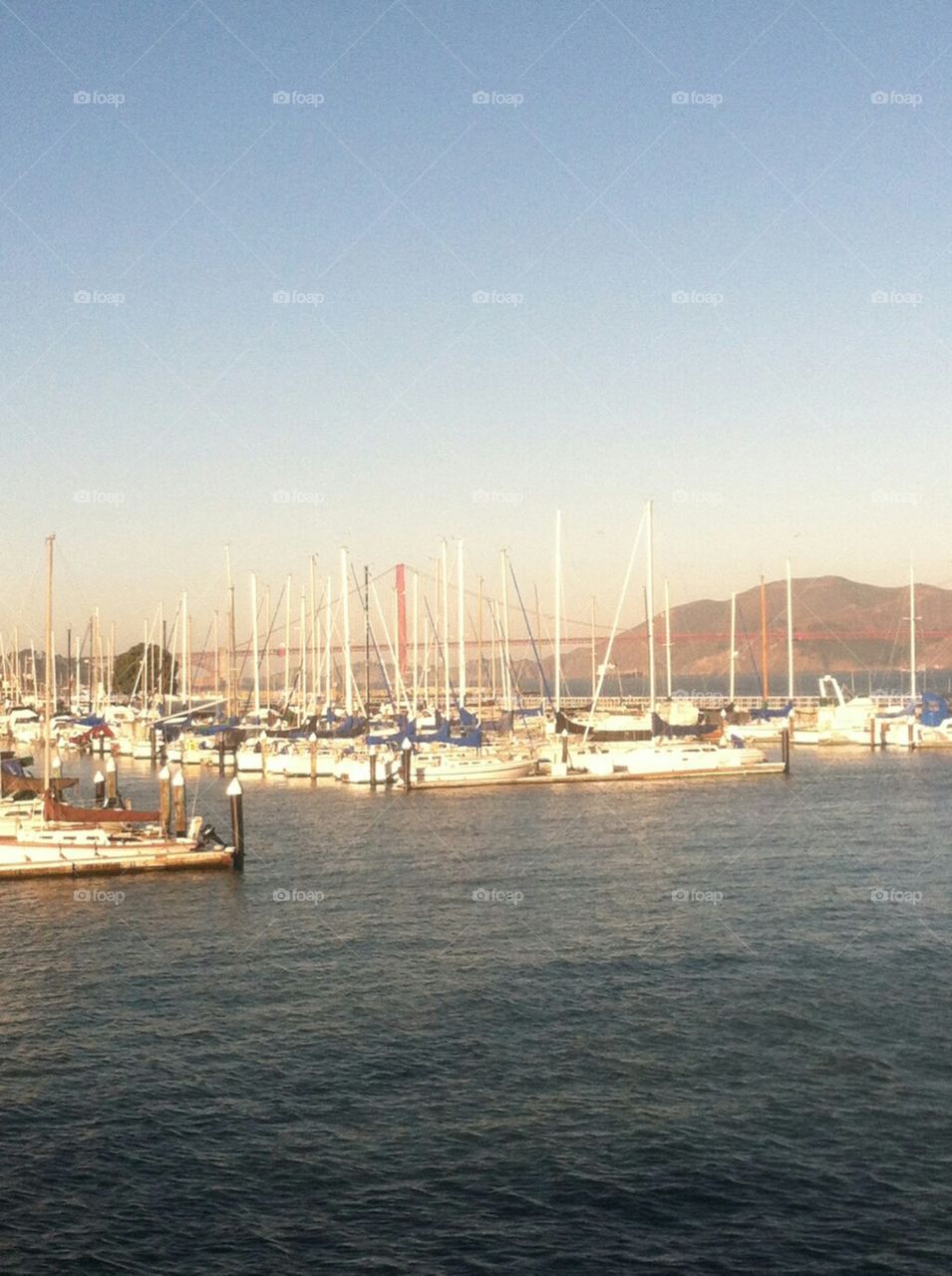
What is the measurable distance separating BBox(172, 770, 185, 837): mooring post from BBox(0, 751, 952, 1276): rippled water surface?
14.4ft

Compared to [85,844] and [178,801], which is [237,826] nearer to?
[85,844]

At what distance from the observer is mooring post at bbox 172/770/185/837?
148 ft

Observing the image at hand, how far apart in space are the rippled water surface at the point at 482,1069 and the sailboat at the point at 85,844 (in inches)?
32.0

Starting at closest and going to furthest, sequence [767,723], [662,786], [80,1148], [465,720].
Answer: [80,1148] < [662,786] < [465,720] < [767,723]

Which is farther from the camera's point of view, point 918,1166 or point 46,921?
point 46,921

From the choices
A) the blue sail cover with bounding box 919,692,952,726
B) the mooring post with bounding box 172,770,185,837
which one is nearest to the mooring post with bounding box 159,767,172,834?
the mooring post with bounding box 172,770,185,837

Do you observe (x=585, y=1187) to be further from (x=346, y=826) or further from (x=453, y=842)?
(x=346, y=826)

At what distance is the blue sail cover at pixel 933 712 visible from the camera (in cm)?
9431

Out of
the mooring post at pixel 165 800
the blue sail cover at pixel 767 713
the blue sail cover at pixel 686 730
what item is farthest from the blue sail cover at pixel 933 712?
the mooring post at pixel 165 800

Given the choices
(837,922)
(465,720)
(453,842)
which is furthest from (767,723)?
(837,922)

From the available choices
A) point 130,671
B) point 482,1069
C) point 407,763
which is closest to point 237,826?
point 482,1069

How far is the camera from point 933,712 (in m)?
95.7

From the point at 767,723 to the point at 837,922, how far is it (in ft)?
206

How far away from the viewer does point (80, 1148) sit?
65.2 ft
